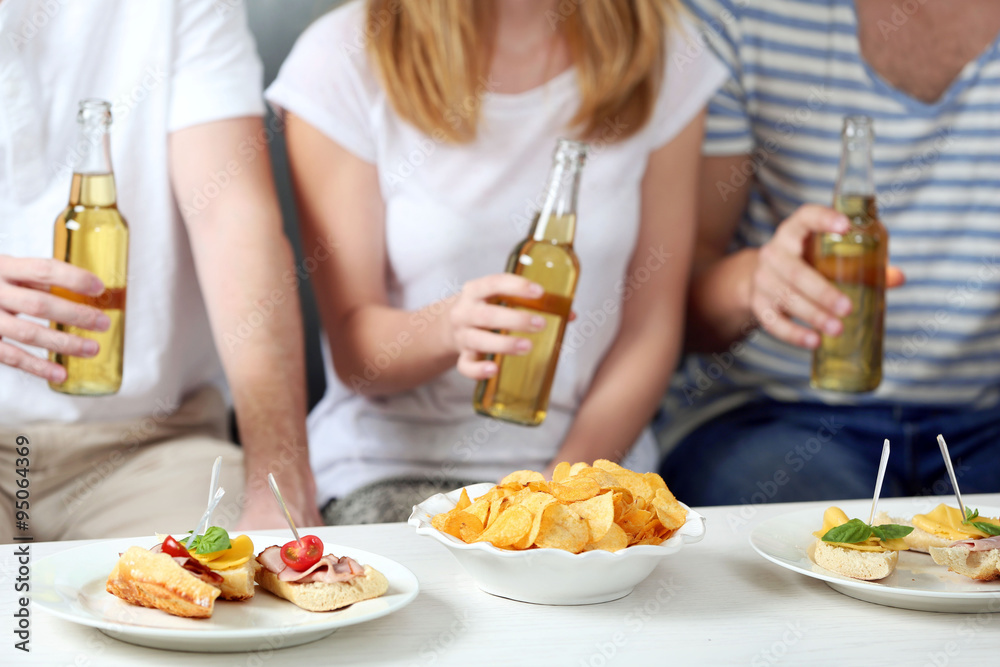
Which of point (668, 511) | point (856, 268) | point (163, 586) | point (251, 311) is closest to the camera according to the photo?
point (163, 586)

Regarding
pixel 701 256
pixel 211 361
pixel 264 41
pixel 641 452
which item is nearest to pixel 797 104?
pixel 701 256

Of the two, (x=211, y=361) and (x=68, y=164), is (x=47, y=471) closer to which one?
(x=211, y=361)

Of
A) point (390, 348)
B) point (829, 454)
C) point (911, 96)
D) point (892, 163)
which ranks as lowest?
point (829, 454)

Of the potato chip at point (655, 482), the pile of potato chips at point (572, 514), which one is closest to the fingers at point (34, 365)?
the pile of potato chips at point (572, 514)

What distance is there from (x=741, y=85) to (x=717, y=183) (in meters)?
0.16

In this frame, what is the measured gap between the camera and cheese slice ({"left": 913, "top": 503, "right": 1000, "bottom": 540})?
66 centimetres

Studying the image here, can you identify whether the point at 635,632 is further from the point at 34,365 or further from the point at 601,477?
the point at 34,365

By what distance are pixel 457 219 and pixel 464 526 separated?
0.74 m

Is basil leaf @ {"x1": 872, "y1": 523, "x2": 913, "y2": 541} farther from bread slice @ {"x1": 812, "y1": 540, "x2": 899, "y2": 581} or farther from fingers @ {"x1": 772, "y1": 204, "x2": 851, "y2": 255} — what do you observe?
fingers @ {"x1": 772, "y1": 204, "x2": 851, "y2": 255}

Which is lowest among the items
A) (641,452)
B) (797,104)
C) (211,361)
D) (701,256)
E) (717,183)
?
(641,452)

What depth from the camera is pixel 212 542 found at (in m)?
0.56

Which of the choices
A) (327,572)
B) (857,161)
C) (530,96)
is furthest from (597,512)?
(530,96)

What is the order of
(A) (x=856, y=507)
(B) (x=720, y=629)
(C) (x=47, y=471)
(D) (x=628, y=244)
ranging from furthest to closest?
(D) (x=628, y=244), (C) (x=47, y=471), (A) (x=856, y=507), (B) (x=720, y=629)

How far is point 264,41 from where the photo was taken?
1423 millimetres
